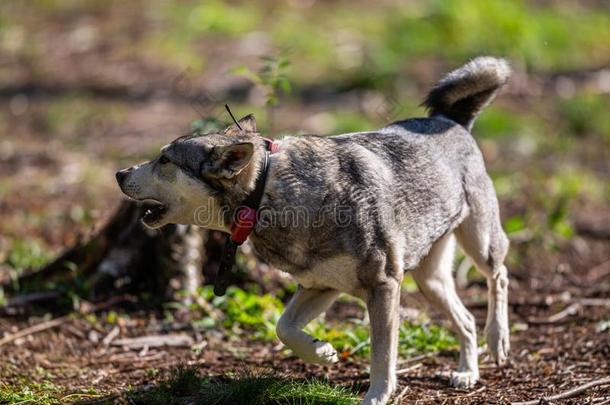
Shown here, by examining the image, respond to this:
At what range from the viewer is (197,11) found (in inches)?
655

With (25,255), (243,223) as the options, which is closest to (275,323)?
(243,223)

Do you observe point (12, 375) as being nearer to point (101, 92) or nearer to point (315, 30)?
point (101, 92)

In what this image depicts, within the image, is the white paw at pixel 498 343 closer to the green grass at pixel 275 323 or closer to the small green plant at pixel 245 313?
the green grass at pixel 275 323

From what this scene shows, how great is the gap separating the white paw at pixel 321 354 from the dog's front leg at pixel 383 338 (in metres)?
0.29

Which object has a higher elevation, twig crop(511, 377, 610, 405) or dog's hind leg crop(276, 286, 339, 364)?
dog's hind leg crop(276, 286, 339, 364)

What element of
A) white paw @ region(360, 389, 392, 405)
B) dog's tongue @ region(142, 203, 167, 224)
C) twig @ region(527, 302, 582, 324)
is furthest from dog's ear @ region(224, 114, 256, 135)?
twig @ region(527, 302, 582, 324)

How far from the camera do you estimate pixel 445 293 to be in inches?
243

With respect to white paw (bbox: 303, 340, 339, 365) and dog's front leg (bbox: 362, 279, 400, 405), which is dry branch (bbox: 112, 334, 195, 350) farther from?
dog's front leg (bbox: 362, 279, 400, 405)

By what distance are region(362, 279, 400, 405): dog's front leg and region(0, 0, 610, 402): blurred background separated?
109cm

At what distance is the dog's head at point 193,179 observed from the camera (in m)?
5.01

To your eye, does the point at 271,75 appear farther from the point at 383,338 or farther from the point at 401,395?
the point at 401,395

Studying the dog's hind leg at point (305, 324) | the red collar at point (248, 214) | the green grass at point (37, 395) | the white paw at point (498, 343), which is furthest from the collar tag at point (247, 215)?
the white paw at point (498, 343)

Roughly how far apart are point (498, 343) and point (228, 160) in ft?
7.45

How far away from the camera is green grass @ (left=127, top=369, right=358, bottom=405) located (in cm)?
508
